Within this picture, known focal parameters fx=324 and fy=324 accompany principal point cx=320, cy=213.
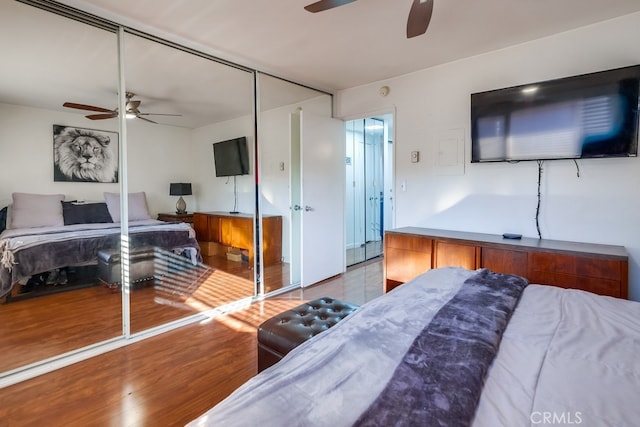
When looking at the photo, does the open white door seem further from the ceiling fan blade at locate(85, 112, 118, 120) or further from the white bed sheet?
the white bed sheet

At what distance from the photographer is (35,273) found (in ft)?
8.61

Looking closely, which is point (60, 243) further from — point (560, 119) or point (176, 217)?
point (560, 119)

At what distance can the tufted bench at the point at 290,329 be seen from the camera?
66.0 inches

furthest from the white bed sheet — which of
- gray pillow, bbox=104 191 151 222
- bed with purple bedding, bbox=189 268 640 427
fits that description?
gray pillow, bbox=104 191 151 222

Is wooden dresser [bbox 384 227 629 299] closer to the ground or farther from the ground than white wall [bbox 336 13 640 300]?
closer to the ground

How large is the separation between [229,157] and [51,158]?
2.00 meters

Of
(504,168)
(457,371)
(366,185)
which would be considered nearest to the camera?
(457,371)

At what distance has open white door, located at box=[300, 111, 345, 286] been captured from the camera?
12.4 feet

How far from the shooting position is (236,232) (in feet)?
14.1

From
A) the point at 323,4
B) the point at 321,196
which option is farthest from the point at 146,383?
the point at 321,196

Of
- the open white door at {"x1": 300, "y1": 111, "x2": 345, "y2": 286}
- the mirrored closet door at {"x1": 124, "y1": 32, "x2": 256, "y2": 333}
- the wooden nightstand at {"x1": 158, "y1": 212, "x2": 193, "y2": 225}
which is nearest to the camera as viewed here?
the mirrored closet door at {"x1": 124, "y1": 32, "x2": 256, "y2": 333}

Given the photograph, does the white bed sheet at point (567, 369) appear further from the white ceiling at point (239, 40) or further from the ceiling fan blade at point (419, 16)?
the white ceiling at point (239, 40)

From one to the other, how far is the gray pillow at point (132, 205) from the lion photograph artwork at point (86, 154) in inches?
6.1

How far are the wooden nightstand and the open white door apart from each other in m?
1.30
